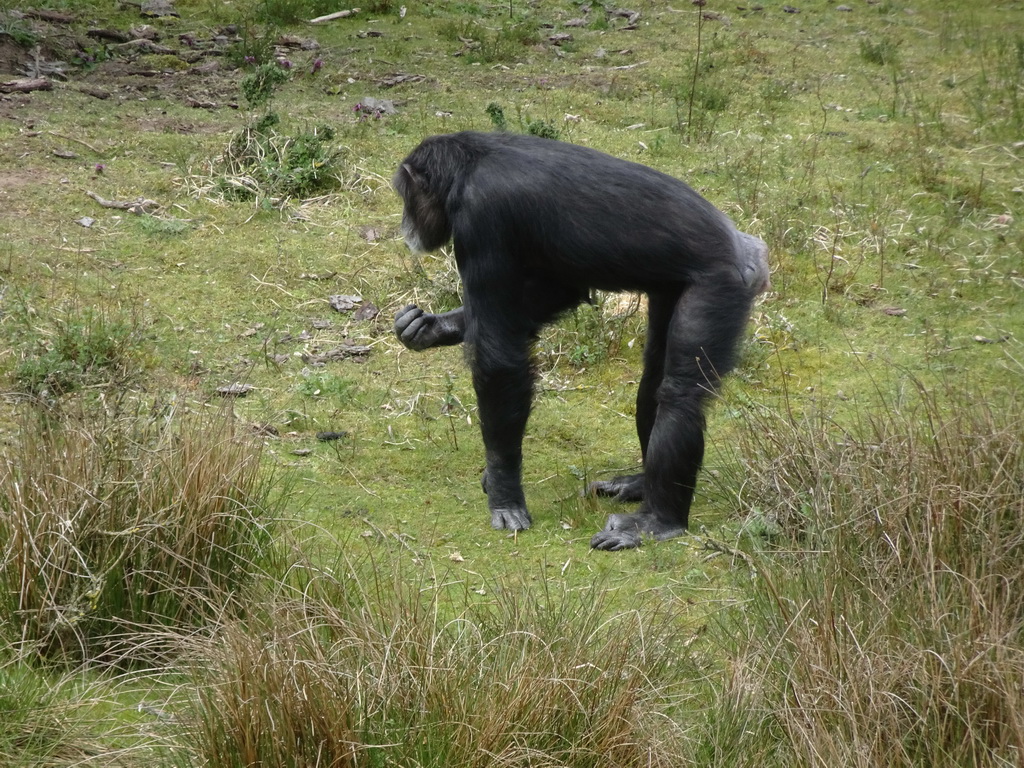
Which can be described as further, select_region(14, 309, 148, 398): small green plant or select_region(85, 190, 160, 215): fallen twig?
select_region(85, 190, 160, 215): fallen twig

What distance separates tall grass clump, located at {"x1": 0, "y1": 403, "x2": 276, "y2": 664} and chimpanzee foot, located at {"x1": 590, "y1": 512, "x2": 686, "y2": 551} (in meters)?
1.42

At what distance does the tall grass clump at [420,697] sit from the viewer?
2.67 metres

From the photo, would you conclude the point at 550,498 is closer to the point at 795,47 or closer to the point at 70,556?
the point at 70,556

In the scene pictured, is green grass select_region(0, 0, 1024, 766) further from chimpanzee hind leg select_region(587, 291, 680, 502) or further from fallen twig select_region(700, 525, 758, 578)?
chimpanzee hind leg select_region(587, 291, 680, 502)

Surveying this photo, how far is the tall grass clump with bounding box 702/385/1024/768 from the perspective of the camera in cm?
264

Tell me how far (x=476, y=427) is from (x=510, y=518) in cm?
107

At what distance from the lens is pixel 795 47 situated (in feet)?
37.2

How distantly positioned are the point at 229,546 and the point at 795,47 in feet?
30.6

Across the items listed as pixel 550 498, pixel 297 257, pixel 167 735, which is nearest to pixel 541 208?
pixel 550 498

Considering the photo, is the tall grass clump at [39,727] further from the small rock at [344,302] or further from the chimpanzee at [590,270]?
the small rock at [344,302]

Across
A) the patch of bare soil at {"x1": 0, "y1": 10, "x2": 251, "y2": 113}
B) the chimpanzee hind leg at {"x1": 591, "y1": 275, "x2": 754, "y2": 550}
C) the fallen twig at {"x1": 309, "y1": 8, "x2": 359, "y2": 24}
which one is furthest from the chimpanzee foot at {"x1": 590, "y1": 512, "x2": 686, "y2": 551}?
the fallen twig at {"x1": 309, "y1": 8, "x2": 359, "y2": 24}

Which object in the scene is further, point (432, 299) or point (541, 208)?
point (432, 299)

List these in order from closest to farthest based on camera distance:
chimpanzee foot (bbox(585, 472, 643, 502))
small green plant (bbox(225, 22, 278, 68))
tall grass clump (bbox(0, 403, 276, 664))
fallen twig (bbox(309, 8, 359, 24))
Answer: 1. tall grass clump (bbox(0, 403, 276, 664))
2. chimpanzee foot (bbox(585, 472, 643, 502))
3. small green plant (bbox(225, 22, 278, 68))
4. fallen twig (bbox(309, 8, 359, 24))

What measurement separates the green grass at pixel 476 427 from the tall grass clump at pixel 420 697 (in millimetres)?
11
